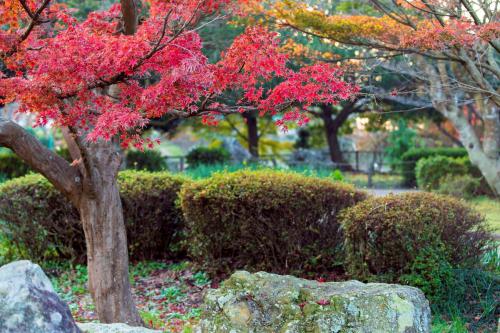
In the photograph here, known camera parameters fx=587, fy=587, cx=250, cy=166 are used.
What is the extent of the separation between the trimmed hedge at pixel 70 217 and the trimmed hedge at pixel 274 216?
3.53ft

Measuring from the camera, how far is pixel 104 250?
5219 mm

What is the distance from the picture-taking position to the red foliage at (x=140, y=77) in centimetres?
408

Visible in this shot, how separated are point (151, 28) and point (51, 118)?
1.04m

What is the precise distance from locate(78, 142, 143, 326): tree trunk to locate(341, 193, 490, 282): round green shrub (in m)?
2.24

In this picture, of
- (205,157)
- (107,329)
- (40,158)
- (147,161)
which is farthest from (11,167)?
(107,329)

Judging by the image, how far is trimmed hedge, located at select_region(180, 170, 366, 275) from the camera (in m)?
6.65

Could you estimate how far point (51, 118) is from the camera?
14.7 ft

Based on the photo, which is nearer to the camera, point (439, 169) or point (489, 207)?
point (489, 207)

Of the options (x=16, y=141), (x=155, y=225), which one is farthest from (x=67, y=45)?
(x=155, y=225)

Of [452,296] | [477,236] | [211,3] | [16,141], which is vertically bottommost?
[452,296]

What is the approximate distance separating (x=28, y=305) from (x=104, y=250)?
2.46m

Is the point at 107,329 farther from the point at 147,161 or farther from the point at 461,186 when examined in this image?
the point at 147,161

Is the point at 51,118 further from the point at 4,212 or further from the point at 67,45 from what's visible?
the point at 4,212

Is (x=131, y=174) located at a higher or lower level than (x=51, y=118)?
lower
